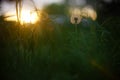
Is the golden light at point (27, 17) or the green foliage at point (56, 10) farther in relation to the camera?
the green foliage at point (56, 10)

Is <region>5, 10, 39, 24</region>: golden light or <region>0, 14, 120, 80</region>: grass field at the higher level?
<region>5, 10, 39, 24</region>: golden light

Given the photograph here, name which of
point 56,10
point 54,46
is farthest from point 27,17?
point 56,10

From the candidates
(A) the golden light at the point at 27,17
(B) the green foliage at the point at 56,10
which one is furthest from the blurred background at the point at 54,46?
(B) the green foliage at the point at 56,10

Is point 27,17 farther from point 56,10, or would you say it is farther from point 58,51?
point 56,10

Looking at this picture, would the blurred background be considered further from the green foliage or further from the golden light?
the green foliage

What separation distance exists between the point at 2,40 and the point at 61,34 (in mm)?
433

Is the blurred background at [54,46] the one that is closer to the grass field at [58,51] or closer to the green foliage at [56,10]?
the grass field at [58,51]

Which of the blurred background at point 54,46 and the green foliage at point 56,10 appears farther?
the green foliage at point 56,10

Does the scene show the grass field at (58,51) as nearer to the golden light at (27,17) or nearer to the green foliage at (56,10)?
the golden light at (27,17)

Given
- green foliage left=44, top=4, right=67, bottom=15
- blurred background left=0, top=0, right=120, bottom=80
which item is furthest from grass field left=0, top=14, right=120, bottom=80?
green foliage left=44, top=4, right=67, bottom=15

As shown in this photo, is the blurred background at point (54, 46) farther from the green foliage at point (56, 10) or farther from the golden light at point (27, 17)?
the green foliage at point (56, 10)

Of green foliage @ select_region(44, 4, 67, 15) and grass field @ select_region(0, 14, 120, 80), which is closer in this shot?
grass field @ select_region(0, 14, 120, 80)

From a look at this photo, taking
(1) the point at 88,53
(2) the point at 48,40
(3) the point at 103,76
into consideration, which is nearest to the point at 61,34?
(2) the point at 48,40

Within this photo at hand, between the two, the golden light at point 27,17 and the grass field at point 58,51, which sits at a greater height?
the golden light at point 27,17
